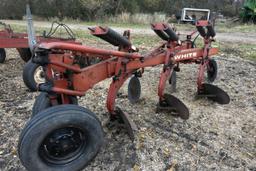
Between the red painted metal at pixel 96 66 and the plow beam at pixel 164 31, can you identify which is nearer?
the red painted metal at pixel 96 66

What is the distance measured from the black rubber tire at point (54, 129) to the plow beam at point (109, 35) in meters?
0.84

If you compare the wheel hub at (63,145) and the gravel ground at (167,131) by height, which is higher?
the wheel hub at (63,145)

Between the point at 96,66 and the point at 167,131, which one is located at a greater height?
the point at 96,66

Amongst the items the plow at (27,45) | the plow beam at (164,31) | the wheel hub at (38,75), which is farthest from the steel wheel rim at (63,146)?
the wheel hub at (38,75)

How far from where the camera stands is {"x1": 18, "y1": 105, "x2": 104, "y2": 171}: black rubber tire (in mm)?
2918

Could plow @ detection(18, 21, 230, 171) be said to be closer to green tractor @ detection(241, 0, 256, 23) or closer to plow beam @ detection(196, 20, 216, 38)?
plow beam @ detection(196, 20, 216, 38)

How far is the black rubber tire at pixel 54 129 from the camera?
2.92 m

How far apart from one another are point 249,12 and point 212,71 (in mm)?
16163

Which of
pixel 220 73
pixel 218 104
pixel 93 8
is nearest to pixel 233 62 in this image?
pixel 220 73

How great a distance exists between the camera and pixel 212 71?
20.6 feet

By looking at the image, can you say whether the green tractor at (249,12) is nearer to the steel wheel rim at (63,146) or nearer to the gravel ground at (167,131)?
the gravel ground at (167,131)

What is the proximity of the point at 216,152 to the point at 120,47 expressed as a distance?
64.6 inches

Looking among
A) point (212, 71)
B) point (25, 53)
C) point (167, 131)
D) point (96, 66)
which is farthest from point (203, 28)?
point (25, 53)

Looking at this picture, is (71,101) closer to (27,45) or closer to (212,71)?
(212,71)
